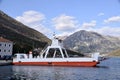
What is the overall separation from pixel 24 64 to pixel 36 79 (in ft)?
177

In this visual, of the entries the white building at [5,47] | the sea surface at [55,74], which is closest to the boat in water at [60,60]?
the white building at [5,47]

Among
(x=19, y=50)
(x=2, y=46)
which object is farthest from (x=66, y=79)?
(x=19, y=50)

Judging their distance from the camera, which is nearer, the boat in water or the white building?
the boat in water

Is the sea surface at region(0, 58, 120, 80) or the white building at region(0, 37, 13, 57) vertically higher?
the white building at region(0, 37, 13, 57)

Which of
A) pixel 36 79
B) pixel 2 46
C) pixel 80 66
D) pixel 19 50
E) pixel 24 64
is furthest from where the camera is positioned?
pixel 19 50

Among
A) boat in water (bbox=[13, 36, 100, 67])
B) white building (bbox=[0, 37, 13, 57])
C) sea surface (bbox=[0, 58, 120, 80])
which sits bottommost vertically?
sea surface (bbox=[0, 58, 120, 80])

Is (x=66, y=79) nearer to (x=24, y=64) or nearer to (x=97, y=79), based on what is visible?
(x=97, y=79)

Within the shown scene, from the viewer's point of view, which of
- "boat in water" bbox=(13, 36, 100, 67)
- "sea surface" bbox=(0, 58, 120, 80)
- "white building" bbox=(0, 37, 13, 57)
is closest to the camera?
"sea surface" bbox=(0, 58, 120, 80)

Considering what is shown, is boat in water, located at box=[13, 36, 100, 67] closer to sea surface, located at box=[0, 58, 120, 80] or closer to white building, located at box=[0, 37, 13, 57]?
white building, located at box=[0, 37, 13, 57]

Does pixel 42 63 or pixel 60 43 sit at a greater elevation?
pixel 60 43

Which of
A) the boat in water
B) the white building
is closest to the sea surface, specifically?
the boat in water

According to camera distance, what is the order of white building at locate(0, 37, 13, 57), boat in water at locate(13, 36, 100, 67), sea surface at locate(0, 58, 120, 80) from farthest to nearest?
white building at locate(0, 37, 13, 57), boat in water at locate(13, 36, 100, 67), sea surface at locate(0, 58, 120, 80)

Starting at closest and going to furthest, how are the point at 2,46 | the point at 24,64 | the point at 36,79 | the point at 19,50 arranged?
the point at 36,79 → the point at 24,64 → the point at 2,46 → the point at 19,50

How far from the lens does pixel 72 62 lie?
107375 millimetres
